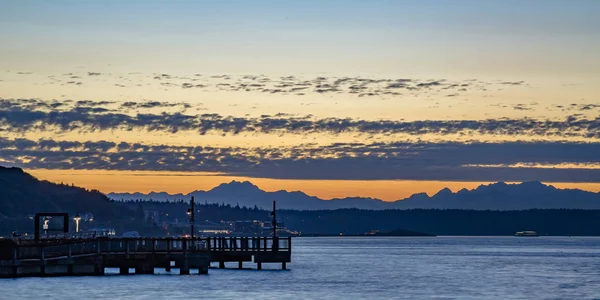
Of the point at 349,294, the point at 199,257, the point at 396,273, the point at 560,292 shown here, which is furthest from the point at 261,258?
the point at 560,292

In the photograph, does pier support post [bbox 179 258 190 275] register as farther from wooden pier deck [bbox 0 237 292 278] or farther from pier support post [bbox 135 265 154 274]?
pier support post [bbox 135 265 154 274]

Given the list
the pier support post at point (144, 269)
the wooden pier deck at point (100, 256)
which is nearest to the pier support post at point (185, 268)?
the wooden pier deck at point (100, 256)

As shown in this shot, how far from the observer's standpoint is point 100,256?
3383 inches

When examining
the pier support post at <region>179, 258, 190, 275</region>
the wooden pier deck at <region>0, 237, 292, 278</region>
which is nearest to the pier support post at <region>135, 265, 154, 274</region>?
the wooden pier deck at <region>0, 237, 292, 278</region>

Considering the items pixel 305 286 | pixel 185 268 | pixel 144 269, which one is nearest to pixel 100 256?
pixel 144 269

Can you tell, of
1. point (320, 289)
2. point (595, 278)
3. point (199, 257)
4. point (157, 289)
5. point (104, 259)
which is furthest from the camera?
point (595, 278)

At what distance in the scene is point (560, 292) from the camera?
8081 centimetres

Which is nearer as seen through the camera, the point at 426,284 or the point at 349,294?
the point at 349,294

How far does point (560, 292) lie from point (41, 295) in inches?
1541

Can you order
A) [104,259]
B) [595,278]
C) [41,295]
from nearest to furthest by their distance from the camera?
[41,295], [104,259], [595,278]

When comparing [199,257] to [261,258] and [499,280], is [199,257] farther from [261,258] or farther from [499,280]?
[499,280]

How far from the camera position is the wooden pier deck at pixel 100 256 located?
7650 cm

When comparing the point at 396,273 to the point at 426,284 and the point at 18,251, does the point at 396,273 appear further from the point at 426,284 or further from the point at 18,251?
the point at 18,251

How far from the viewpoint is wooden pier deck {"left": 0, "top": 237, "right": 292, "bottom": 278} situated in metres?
76.5
